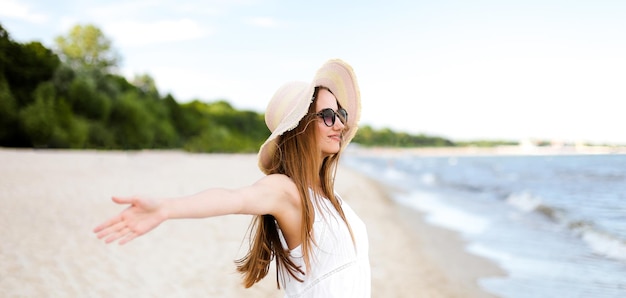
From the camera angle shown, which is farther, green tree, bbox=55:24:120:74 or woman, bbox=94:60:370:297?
green tree, bbox=55:24:120:74

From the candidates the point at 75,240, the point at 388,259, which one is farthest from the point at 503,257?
the point at 75,240

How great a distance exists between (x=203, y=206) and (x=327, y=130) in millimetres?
663

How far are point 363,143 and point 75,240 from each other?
165828mm

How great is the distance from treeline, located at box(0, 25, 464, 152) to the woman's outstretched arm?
145ft

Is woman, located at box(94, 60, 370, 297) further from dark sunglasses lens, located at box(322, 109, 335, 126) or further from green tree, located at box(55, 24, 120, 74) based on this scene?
green tree, located at box(55, 24, 120, 74)

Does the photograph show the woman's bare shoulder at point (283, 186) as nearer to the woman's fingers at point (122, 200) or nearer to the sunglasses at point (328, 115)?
the sunglasses at point (328, 115)

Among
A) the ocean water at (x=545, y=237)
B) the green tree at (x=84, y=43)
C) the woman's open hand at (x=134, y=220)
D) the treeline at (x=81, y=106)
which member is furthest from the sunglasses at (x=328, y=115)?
the green tree at (x=84, y=43)

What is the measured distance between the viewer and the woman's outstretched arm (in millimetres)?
1395

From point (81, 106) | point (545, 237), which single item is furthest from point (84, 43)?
point (545, 237)

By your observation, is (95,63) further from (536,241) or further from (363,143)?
(363,143)

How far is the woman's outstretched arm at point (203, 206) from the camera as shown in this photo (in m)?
1.39

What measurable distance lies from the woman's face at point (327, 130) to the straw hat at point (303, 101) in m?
0.07

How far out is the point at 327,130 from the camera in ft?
6.82

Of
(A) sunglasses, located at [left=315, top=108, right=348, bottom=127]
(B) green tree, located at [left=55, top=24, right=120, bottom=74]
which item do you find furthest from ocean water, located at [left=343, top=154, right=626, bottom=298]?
(B) green tree, located at [left=55, top=24, right=120, bottom=74]
